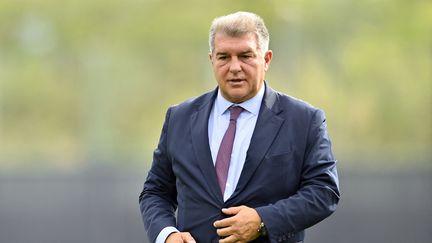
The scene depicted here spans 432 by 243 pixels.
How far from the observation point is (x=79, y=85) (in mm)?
9594

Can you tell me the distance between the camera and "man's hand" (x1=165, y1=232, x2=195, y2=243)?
320 centimetres

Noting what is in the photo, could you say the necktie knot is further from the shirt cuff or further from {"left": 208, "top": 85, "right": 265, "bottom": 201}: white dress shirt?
the shirt cuff

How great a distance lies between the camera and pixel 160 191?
3.47 metres

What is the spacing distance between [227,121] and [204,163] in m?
0.20

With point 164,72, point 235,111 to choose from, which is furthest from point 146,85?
point 235,111

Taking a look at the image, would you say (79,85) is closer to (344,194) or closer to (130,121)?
(130,121)

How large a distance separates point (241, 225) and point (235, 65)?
56cm

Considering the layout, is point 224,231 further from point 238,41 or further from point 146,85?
point 146,85

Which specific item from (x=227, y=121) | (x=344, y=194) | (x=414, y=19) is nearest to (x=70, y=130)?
(x=344, y=194)

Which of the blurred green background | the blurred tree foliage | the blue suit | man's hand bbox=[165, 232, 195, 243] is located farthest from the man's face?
the blurred tree foliage

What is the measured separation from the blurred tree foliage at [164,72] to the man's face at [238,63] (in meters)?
5.93

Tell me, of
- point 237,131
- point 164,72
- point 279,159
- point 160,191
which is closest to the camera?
point 279,159

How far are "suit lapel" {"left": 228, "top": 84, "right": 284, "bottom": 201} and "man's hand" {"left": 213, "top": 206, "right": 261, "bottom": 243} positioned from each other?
0.10m

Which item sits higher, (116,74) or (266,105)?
(116,74)
